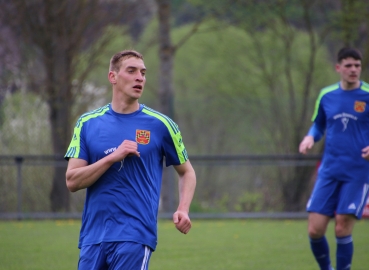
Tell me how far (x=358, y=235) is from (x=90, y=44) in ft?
29.8

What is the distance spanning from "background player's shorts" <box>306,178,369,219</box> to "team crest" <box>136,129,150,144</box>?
3.02 meters

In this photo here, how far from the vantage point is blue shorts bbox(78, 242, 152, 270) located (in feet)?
12.1

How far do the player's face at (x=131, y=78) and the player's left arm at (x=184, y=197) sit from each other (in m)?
0.58

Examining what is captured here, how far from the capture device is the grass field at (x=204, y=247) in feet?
24.2

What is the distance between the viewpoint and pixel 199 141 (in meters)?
15.6

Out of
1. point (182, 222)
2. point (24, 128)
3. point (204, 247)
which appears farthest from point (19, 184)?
point (182, 222)

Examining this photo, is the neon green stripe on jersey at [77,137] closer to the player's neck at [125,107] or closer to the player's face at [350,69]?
the player's neck at [125,107]

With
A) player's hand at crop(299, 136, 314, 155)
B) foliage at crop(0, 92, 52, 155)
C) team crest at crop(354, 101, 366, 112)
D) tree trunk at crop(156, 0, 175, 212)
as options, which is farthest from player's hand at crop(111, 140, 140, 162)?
foliage at crop(0, 92, 52, 155)

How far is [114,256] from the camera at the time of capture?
3719 mm

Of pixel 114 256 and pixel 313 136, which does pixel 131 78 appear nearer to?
pixel 114 256

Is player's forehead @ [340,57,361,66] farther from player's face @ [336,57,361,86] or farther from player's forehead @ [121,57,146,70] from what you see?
player's forehead @ [121,57,146,70]

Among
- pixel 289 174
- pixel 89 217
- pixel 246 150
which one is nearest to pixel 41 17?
pixel 246 150

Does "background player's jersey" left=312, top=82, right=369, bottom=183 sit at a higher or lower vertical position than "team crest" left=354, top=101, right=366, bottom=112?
lower

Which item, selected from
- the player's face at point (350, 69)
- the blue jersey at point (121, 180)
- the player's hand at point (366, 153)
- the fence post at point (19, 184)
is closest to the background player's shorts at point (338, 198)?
the player's hand at point (366, 153)
